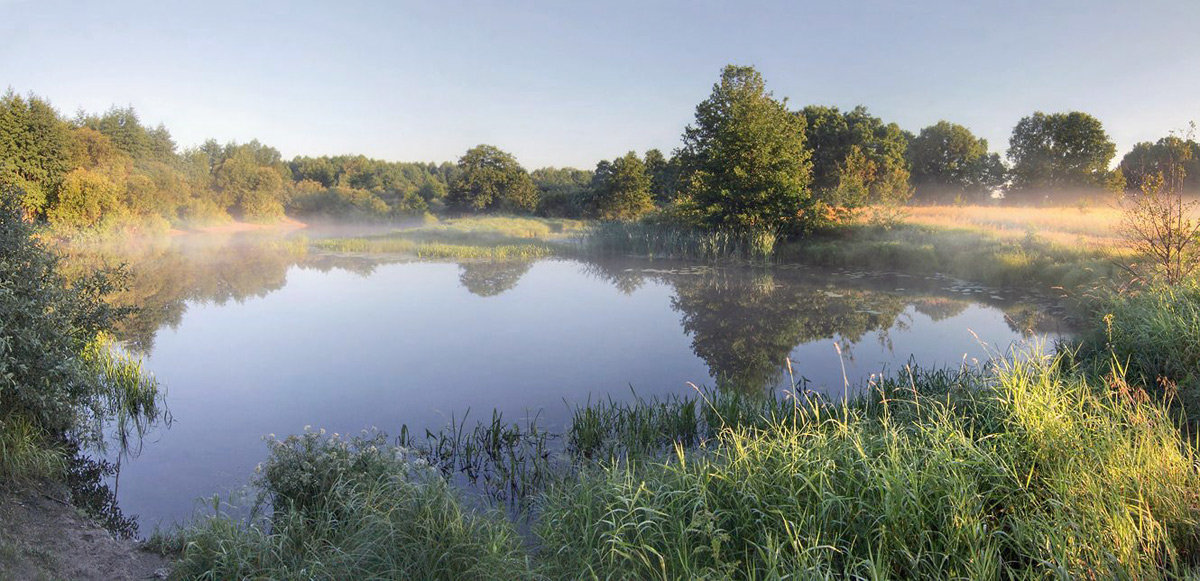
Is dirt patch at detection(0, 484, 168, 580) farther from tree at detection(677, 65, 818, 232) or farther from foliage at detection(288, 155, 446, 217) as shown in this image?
foliage at detection(288, 155, 446, 217)

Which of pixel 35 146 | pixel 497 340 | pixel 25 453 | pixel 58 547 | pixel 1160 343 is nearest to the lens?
pixel 58 547

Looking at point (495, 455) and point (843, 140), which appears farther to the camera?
point (843, 140)

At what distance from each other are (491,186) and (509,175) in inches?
78.9

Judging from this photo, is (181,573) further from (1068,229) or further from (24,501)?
(1068,229)

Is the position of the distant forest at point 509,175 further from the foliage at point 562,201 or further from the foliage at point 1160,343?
the foliage at point 1160,343

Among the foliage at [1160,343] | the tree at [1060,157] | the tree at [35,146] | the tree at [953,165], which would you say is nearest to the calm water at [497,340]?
the foliage at [1160,343]

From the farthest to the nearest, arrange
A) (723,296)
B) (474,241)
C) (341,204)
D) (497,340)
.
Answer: (341,204)
(474,241)
(723,296)
(497,340)

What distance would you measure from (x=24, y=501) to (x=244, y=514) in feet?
4.63

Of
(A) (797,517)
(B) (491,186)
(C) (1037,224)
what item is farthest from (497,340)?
(B) (491,186)

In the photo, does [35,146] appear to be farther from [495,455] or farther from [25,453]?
[495,455]

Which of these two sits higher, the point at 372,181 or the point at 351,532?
the point at 372,181

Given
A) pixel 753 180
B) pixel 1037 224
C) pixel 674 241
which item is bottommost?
pixel 674 241

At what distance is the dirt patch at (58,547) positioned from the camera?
3.24 metres

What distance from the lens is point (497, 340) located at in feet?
32.5
